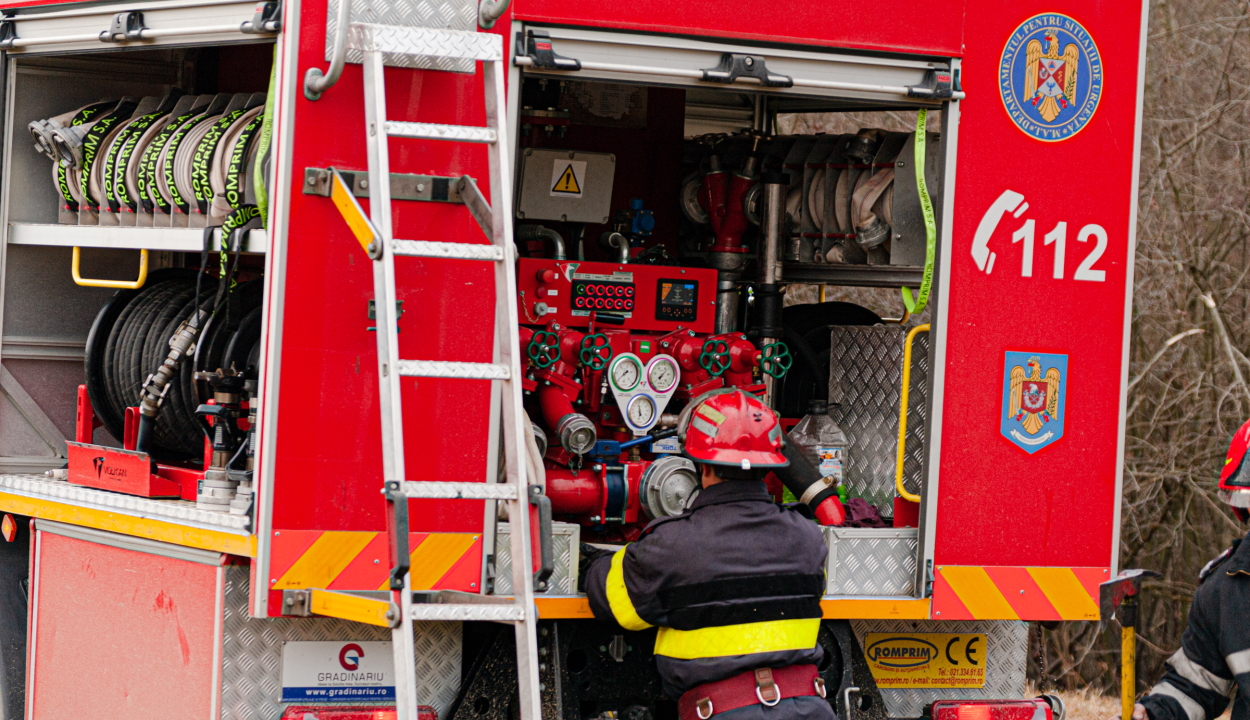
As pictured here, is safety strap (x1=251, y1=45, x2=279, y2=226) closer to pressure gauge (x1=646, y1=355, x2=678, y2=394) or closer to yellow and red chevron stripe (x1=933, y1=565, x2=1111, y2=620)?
pressure gauge (x1=646, y1=355, x2=678, y2=394)

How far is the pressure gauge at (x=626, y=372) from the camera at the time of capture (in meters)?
5.13

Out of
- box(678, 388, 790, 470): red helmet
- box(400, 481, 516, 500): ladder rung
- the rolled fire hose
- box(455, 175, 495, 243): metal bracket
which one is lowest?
box(400, 481, 516, 500): ladder rung

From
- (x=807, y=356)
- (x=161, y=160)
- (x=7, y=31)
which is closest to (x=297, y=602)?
(x=161, y=160)

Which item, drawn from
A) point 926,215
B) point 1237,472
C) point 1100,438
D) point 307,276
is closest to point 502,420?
point 307,276

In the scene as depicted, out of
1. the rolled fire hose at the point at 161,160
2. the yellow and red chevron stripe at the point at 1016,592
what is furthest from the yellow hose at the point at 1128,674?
the rolled fire hose at the point at 161,160

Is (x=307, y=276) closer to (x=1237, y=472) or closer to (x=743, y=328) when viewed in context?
(x=743, y=328)

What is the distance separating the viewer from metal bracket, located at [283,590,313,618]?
3.96 meters

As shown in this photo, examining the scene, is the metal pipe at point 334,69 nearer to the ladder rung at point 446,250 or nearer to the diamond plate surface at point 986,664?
the ladder rung at point 446,250

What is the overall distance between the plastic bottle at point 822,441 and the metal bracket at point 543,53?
1964 mm

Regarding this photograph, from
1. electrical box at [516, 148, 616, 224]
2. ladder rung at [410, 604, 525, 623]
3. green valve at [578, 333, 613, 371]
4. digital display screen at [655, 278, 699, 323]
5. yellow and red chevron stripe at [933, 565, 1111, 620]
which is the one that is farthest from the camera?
electrical box at [516, 148, 616, 224]

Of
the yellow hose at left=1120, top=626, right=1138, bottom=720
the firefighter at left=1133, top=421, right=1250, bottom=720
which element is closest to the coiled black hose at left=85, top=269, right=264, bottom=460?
the yellow hose at left=1120, top=626, right=1138, bottom=720

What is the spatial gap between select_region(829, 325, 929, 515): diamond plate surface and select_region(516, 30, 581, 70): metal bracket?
2030mm

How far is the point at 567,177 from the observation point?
19.2ft

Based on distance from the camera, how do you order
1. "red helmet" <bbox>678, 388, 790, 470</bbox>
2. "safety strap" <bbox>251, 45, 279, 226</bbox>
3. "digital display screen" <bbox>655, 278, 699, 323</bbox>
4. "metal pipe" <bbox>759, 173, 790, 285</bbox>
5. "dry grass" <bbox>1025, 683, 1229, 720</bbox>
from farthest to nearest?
"dry grass" <bbox>1025, 683, 1229, 720</bbox>, "metal pipe" <bbox>759, 173, 790, 285</bbox>, "digital display screen" <bbox>655, 278, 699, 323</bbox>, "red helmet" <bbox>678, 388, 790, 470</bbox>, "safety strap" <bbox>251, 45, 279, 226</bbox>
